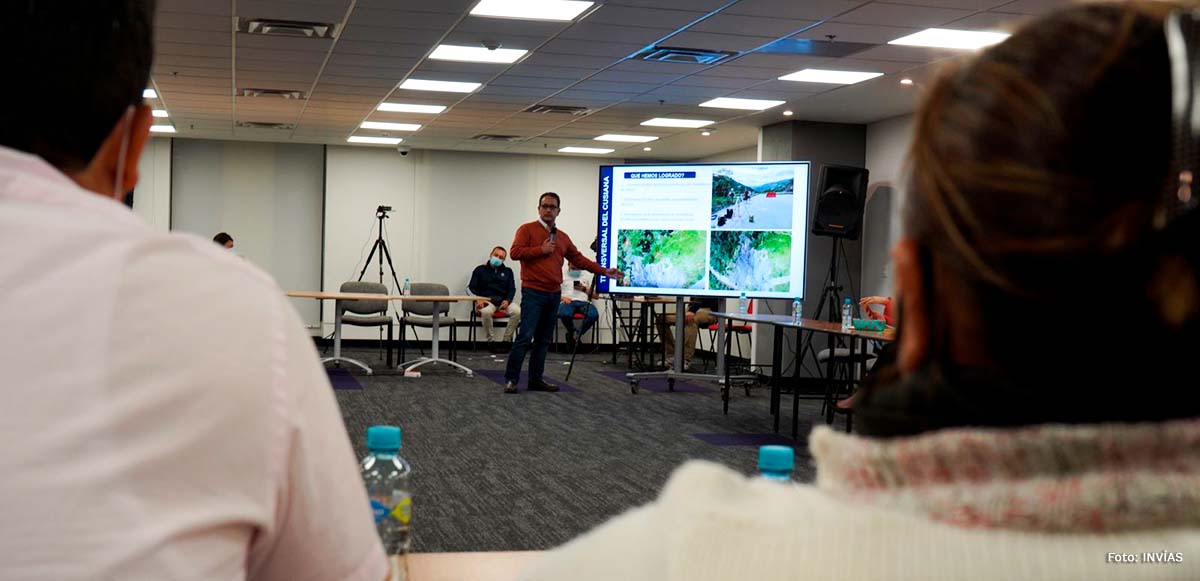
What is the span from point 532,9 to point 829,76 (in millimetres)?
2948

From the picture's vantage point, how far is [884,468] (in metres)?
→ 0.59

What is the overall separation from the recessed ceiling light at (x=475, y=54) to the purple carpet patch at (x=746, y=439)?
10.4 ft

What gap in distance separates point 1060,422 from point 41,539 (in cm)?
58

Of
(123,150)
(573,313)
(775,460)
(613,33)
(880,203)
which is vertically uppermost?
(613,33)

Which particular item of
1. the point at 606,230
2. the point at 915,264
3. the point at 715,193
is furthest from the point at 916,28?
the point at 915,264

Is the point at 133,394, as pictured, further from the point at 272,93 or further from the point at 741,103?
the point at 272,93

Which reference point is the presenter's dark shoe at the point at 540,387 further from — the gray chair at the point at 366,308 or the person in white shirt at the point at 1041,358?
the person in white shirt at the point at 1041,358

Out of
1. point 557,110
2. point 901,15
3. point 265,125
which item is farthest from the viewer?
point 265,125

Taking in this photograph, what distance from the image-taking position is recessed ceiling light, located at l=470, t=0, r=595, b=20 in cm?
677

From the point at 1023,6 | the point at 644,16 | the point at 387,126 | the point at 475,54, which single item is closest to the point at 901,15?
the point at 1023,6

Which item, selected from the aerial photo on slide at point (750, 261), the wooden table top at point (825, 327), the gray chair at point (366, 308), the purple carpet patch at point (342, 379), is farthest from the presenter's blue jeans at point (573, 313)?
the wooden table top at point (825, 327)

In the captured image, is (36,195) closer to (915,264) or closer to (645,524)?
(645,524)

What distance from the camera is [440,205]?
15.1 m

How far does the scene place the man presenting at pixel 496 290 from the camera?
46.9 ft
